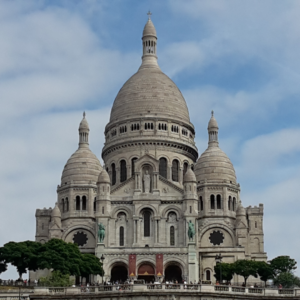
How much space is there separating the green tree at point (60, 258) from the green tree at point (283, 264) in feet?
75.1

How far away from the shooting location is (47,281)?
290ft

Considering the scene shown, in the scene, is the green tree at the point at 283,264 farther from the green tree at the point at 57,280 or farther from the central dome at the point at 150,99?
the central dome at the point at 150,99

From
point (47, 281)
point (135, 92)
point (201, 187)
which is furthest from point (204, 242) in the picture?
point (47, 281)

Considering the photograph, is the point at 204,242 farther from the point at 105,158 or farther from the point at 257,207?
the point at 105,158

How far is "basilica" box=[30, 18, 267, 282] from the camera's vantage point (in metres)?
119

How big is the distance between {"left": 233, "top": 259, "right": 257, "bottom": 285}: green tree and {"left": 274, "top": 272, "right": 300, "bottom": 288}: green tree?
3.44 metres

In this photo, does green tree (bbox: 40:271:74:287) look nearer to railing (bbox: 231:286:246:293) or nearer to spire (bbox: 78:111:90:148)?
railing (bbox: 231:286:246:293)

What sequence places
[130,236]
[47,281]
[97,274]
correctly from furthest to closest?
[130,236] → [97,274] → [47,281]

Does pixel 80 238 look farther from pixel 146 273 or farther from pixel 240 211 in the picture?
pixel 240 211

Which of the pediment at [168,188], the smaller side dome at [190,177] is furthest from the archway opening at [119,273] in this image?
the smaller side dome at [190,177]

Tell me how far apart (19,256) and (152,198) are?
2604 centimetres

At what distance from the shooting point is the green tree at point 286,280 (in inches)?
4035

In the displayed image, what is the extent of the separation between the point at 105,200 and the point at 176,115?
71.0 feet

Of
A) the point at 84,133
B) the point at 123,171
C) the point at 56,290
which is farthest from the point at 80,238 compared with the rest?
the point at 56,290
